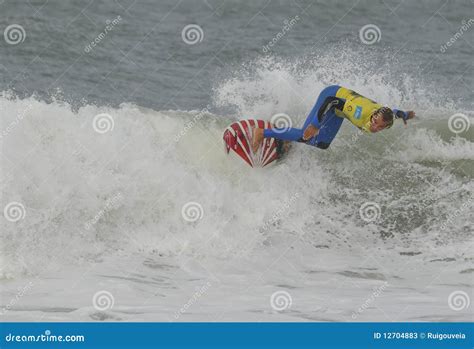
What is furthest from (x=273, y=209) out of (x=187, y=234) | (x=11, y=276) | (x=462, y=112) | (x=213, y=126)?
(x=462, y=112)

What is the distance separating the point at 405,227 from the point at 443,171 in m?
1.44

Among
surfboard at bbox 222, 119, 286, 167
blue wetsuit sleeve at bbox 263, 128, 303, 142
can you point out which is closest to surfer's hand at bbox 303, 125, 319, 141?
blue wetsuit sleeve at bbox 263, 128, 303, 142

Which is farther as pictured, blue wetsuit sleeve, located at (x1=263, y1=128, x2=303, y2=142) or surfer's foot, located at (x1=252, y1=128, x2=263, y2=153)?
surfer's foot, located at (x1=252, y1=128, x2=263, y2=153)

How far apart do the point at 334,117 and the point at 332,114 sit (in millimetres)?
57

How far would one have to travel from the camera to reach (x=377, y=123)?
8.82 meters

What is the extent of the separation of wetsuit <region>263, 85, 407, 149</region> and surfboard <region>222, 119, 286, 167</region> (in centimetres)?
25

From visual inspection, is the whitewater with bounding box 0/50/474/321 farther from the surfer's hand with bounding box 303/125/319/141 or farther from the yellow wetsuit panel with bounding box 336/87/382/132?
the yellow wetsuit panel with bounding box 336/87/382/132

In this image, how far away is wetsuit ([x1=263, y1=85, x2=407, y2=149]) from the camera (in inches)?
358

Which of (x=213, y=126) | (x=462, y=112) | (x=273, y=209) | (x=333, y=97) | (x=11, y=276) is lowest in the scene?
(x=11, y=276)

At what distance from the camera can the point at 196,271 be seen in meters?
8.66

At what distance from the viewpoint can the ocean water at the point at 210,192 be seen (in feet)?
26.4

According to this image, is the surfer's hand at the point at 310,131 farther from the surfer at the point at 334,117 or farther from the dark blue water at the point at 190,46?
the dark blue water at the point at 190,46

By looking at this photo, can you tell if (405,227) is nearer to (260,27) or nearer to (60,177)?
(60,177)

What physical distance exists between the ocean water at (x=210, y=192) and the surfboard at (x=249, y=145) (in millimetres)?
206
